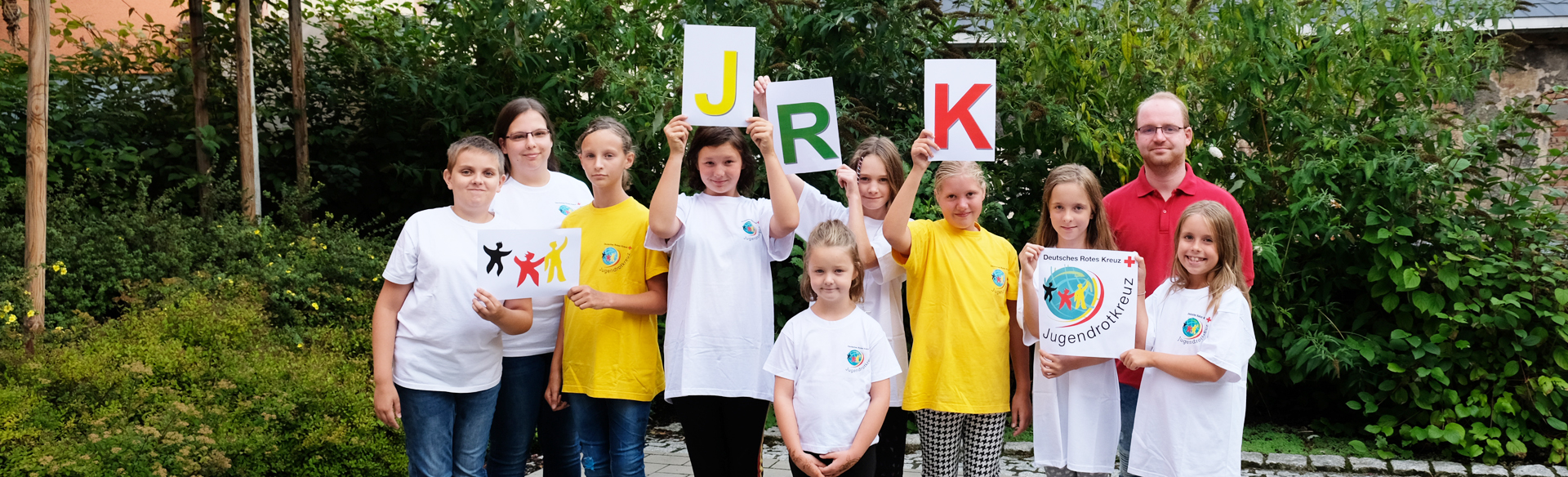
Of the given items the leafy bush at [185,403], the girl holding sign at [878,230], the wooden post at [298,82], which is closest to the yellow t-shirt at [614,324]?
the girl holding sign at [878,230]

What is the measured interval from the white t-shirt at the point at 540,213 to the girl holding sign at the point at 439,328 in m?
0.13

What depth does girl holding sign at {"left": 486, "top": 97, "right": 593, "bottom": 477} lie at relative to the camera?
330 cm

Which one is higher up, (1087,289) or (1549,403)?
(1087,289)

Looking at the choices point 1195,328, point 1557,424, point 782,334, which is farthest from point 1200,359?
point 1557,424

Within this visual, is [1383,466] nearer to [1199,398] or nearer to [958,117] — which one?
[1199,398]

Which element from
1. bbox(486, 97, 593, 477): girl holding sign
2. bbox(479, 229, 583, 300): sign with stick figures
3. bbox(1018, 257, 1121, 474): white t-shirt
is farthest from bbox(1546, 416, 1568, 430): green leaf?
bbox(479, 229, 583, 300): sign with stick figures

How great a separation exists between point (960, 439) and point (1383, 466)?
2.87m

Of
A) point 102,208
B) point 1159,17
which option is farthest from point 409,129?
point 1159,17

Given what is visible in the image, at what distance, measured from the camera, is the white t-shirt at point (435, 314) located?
119 inches

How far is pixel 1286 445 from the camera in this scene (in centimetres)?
517

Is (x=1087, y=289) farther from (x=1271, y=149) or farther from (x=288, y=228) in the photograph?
(x=288, y=228)

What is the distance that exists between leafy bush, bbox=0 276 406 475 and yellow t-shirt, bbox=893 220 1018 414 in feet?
7.65

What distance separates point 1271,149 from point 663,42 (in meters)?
3.27

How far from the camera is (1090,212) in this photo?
10.2ft
